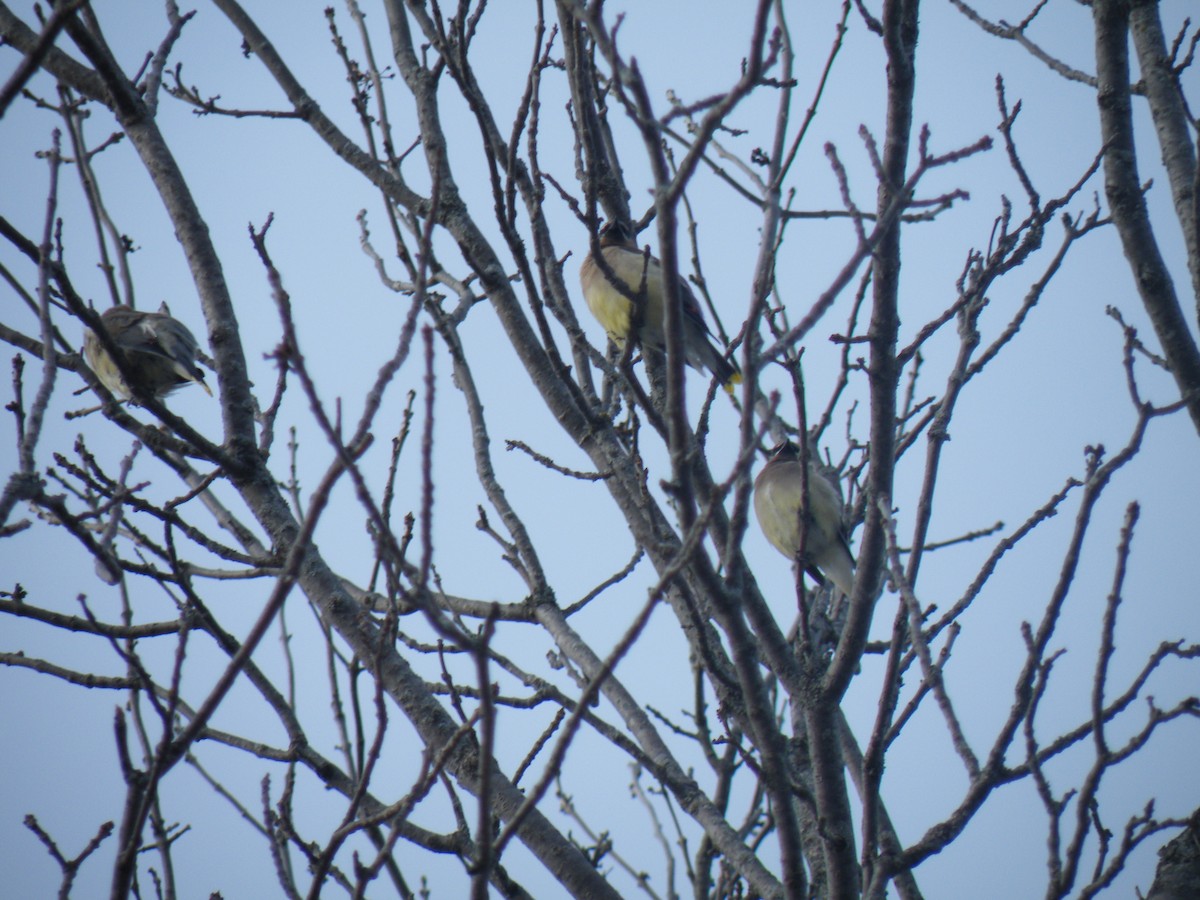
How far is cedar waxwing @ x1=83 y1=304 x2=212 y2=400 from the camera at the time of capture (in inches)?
242

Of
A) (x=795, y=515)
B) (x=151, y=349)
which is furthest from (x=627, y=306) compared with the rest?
(x=151, y=349)

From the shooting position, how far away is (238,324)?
117 inches

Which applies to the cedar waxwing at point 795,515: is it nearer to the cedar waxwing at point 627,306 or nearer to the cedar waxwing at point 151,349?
the cedar waxwing at point 627,306

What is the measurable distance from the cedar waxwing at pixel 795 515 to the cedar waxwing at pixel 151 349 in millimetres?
3138

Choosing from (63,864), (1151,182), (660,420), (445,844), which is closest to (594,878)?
(445,844)

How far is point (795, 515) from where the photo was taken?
21.5ft

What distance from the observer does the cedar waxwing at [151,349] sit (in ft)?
20.2

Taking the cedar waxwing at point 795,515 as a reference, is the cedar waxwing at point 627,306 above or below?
Result: above

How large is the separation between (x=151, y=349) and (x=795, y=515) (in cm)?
357

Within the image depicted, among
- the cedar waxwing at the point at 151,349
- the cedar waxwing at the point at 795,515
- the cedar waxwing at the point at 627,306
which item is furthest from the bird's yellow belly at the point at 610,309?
the cedar waxwing at the point at 151,349

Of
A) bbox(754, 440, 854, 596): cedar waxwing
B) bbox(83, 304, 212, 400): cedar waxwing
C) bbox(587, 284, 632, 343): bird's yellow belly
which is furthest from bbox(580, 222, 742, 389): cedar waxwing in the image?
bbox(83, 304, 212, 400): cedar waxwing

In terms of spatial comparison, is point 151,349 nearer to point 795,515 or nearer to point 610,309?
point 610,309

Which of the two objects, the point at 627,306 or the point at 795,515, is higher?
the point at 627,306

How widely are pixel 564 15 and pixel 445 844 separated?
1.72m
